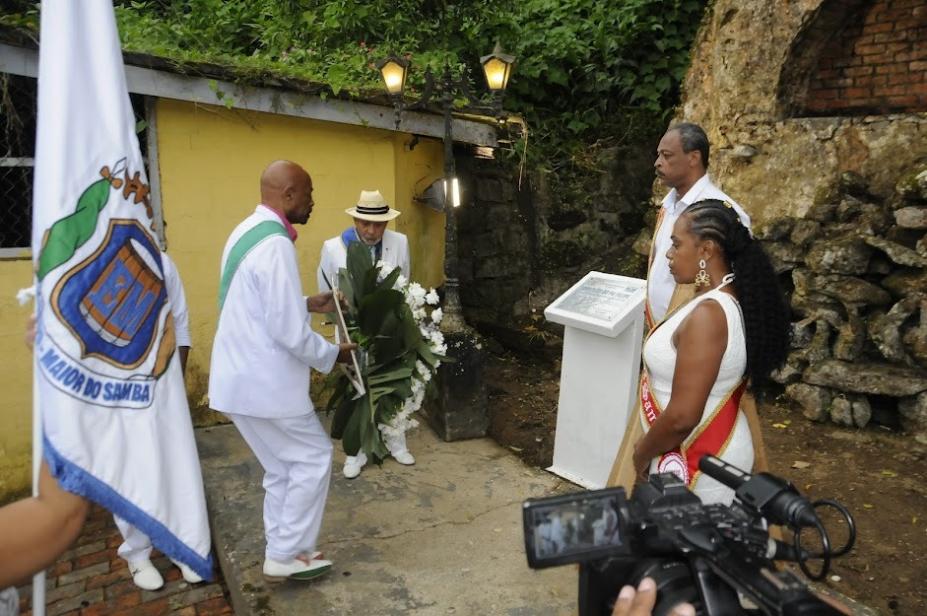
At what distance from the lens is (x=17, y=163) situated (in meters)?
4.78

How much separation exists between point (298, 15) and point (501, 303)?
14.1ft

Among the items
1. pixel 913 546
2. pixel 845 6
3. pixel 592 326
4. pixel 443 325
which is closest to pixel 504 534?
pixel 592 326

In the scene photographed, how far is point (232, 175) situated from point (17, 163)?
1472 mm

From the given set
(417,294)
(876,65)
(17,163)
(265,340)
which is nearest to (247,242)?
(265,340)

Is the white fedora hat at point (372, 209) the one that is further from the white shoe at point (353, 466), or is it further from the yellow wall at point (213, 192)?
the white shoe at point (353, 466)

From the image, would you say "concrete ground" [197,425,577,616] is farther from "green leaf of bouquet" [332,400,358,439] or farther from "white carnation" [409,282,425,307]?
"white carnation" [409,282,425,307]

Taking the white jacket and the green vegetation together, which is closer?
the white jacket

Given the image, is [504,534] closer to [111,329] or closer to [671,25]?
[111,329]

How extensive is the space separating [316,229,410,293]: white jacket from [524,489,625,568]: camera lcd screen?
131 inches

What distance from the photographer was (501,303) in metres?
8.02

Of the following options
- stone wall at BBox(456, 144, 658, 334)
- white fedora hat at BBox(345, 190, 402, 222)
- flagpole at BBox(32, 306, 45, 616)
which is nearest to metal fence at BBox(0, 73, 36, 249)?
white fedora hat at BBox(345, 190, 402, 222)

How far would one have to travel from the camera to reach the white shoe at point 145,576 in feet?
12.6

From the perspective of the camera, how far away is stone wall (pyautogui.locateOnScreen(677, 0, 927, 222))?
604 cm

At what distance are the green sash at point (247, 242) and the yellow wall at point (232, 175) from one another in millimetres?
2500
